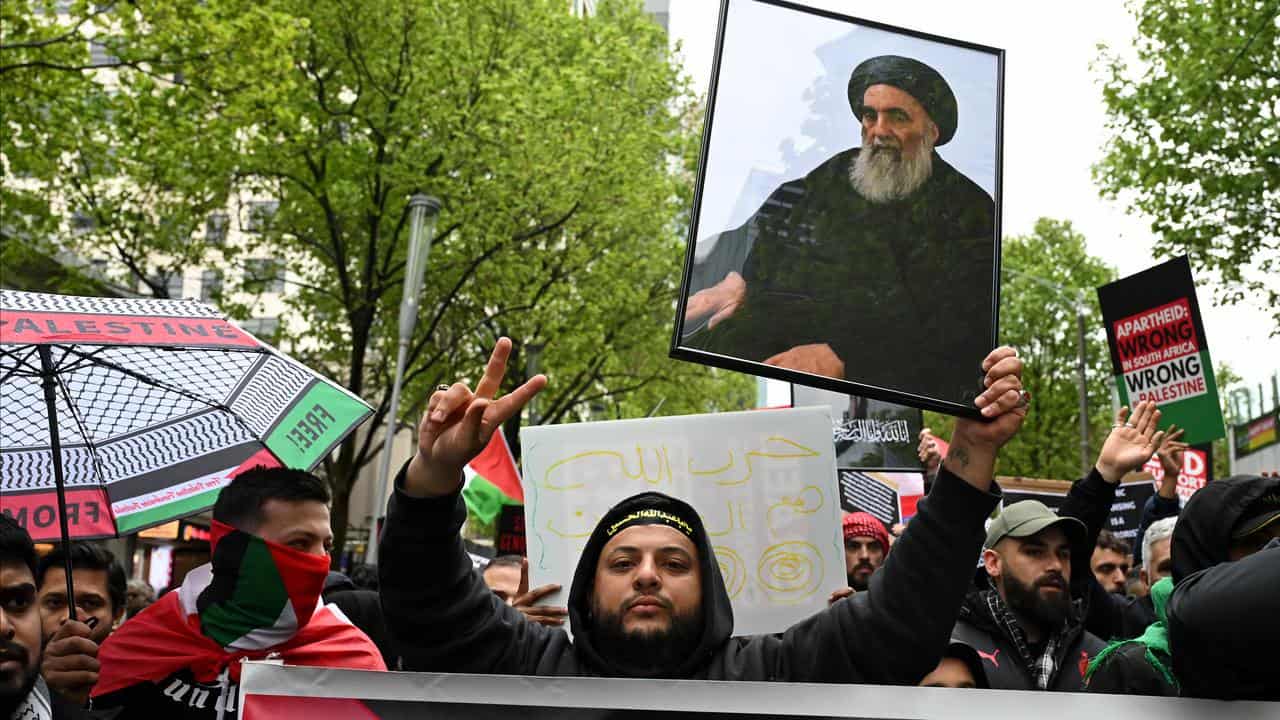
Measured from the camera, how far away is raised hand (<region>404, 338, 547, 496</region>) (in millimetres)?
2691

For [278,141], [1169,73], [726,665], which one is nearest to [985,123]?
[726,665]

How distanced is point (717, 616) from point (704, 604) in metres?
0.04

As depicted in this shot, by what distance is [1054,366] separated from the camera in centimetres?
4147

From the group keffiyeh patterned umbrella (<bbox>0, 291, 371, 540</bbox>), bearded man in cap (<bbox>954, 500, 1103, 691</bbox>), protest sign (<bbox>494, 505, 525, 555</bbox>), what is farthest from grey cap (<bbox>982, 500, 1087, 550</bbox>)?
protest sign (<bbox>494, 505, 525, 555</bbox>)

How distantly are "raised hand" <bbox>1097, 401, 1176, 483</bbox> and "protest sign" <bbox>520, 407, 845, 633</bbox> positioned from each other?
1.03 meters

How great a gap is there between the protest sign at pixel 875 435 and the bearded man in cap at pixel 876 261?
5.41 metres

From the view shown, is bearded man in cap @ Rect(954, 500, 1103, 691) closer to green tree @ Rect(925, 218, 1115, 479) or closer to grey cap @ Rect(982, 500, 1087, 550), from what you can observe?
grey cap @ Rect(982, 500, 1087, 550)

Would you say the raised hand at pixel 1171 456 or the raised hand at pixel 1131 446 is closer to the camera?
the raised hand at pixel 1131 446

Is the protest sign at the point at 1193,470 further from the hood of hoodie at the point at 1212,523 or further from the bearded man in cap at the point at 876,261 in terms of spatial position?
the bearded man in cap at the point at 876,261

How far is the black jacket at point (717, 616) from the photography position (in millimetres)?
2654

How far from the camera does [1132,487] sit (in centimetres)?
862

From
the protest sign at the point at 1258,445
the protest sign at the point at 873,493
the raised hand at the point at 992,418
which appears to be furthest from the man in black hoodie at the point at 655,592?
the protest sign at the point at 1258,445

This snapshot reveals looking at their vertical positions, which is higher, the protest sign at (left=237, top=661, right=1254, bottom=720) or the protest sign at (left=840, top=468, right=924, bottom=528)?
the protest sign at (left=840, top=468, right=924, bottom=528)

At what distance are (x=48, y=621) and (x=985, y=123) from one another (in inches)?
141
